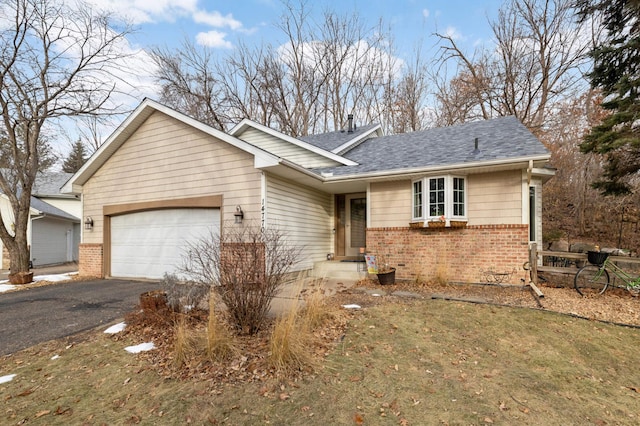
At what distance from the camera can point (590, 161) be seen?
15250mm

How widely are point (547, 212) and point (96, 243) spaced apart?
21.5 m

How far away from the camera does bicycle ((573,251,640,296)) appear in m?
6.70

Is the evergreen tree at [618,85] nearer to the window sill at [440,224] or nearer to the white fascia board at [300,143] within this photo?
the window sill at [440,224]

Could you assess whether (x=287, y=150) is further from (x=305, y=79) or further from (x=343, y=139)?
(x=305, y=79)

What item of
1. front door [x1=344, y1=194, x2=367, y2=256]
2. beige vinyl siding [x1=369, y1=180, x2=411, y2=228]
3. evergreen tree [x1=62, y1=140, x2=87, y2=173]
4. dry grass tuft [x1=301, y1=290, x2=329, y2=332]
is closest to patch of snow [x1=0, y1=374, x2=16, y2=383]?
dry grass tuft [x1=301, y1=290, x2=329, y2=332]

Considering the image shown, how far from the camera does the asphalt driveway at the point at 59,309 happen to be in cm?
498

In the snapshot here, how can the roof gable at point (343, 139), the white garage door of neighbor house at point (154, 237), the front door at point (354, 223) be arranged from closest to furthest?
the white garage door of neighbor house at point (154, 237) → the front door at point (354, 223) → the roof gable at point (343, 139)

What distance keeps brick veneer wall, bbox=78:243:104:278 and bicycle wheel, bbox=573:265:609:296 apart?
13335mm

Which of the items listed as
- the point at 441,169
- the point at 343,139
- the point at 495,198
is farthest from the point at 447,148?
the point at 343,139

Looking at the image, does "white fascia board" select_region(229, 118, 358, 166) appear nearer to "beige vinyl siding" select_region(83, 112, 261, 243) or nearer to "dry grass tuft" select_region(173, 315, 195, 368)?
"beige vinyl siding" select_region(83, 112, 261, 243)

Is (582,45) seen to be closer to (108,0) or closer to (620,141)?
(620,141)

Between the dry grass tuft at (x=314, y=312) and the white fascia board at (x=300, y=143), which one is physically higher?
the white fascia board at (x=300, y=143)

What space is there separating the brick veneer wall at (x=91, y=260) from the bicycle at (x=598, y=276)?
43.8 ft

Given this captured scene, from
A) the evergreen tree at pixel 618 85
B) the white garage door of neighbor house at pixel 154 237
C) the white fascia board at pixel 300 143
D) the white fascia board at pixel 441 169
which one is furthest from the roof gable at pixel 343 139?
the evergreen tree at pixel 618 85
